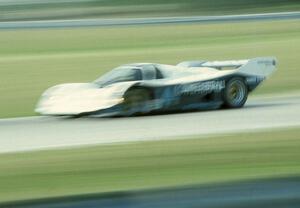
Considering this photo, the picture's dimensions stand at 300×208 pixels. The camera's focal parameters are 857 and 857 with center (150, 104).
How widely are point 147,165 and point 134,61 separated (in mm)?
14014

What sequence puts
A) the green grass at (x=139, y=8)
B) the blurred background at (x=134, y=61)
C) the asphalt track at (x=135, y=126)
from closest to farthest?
the blurred background at (x=134, y=61), the asphalt track at (x=135, y=126), the green grass at (x=139, y=8)

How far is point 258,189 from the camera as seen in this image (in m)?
4.15

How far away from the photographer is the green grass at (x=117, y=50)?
59.0ft

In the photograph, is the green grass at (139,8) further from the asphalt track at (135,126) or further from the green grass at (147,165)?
the green grass at (147,165)

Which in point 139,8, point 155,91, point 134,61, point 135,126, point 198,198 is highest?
point 198,198

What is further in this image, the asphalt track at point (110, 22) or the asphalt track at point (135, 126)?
the asphalt track at point (110, 22)

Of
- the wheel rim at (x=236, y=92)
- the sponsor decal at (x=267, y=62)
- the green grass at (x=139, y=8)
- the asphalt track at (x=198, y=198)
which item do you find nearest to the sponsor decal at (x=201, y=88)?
the wheel rim at (x=236, y=92)

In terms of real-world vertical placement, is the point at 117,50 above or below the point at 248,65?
below

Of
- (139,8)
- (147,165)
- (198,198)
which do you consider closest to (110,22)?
(139,8)

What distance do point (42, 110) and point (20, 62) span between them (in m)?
9.89

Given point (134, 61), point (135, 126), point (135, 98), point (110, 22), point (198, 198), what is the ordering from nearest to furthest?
point (198, 198) → point (135, 126) → point (135, 98) → point (134, 61) → point (110, 22)

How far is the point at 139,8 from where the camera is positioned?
125ft

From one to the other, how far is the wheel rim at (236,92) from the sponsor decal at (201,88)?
26 cm

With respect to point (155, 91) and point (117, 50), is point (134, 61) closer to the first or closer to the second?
point (117, 50)
